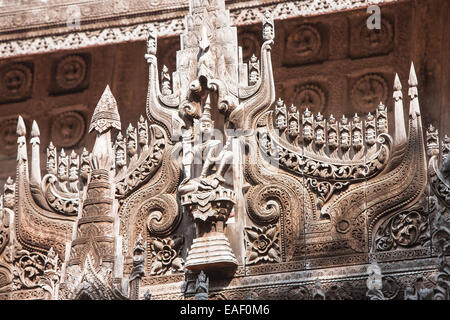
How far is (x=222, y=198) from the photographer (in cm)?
2066

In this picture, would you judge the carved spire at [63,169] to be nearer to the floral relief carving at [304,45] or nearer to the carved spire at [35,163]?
A: the carved spire at [35,163]

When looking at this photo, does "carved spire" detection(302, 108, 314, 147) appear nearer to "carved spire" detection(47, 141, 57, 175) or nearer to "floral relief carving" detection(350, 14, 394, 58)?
Result: "carved spire" detection(47, 141, 57, 175)

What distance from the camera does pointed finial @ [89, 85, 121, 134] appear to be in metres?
21.5

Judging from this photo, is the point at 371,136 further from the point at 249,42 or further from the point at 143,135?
the point at 249,42

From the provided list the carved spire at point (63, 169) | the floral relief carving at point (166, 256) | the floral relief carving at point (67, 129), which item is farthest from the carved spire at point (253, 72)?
the floral relief carving at point (67, 129)

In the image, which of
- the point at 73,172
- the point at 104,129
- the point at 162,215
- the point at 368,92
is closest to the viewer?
the point at 162,215

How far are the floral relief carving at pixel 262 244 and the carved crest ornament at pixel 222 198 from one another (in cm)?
2

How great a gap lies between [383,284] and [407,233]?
76 cm

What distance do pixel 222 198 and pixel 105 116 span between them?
80.4 inches

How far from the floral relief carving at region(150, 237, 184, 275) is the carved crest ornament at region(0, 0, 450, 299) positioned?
0.04 feet

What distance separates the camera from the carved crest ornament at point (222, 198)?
66.4 ft

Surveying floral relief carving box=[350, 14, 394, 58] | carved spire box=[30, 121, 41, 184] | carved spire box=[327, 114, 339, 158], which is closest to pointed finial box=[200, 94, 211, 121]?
carved spire box=[327, 114, 339, 158]

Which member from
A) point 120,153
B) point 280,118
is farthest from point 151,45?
point 280,118
